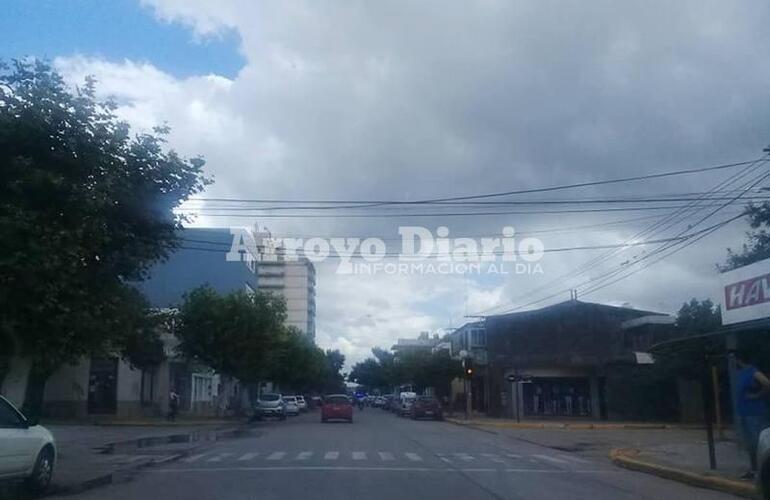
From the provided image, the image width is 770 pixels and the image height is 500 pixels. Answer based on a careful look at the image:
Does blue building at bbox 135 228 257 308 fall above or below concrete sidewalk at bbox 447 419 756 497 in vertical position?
above

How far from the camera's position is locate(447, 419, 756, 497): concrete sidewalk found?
18.5m

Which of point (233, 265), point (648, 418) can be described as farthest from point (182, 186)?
point (233, 265)

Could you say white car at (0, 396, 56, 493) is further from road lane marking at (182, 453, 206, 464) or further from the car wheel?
road lane marking at (182, 453, 206, 464)

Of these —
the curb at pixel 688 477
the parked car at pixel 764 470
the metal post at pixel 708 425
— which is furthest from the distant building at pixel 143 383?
the parked car at pixel 764 470

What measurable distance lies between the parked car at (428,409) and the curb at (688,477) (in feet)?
129

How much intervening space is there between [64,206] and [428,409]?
4984 cm

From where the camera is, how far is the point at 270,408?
60438mm

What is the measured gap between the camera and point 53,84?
1733cm

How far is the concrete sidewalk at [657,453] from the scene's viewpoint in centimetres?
1845

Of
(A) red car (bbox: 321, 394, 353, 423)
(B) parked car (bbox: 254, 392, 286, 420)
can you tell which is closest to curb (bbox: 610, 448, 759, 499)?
(A) red car (bbox: 321, 394, 353, 423)

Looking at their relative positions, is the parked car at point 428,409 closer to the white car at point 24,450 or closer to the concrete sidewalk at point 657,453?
the concrete sidewalk at point 657,453

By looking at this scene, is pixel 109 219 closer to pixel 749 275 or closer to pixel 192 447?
pixel 192 447

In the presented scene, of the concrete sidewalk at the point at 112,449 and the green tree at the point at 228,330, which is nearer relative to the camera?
the concrete sidewalk at the point at 112,449

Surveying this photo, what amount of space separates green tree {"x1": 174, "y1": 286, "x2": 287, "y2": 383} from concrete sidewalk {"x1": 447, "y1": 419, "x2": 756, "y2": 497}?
14.8 m
